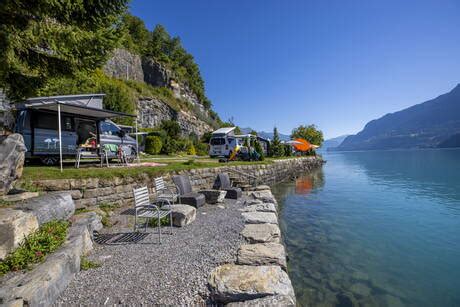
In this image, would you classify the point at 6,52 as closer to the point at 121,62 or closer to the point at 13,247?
the point at 13,247

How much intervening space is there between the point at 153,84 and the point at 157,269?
39.2 metres

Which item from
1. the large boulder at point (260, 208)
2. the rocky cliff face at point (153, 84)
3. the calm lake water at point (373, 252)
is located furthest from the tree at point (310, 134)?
the large boulder at point (260, 208)

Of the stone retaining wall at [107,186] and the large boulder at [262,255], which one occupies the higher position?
the stone retaining wall at [107,186]

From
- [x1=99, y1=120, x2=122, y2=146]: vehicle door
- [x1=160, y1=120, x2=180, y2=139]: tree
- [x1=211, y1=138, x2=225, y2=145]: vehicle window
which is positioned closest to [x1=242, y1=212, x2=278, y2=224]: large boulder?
[x1=99, y1=120, x2=122, y2=146]: vehicle door

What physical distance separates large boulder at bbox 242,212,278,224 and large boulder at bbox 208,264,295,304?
2.44 m

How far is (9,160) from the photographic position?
4.20 m

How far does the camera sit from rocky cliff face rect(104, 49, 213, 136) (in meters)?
30.7

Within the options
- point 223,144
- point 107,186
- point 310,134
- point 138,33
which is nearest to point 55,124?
point 107,186

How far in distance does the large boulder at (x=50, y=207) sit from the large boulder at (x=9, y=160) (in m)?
0.52

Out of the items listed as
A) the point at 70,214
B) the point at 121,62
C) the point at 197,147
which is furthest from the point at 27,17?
the point at 121,62

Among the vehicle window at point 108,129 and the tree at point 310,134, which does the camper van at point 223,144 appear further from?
the tree at point 310,134

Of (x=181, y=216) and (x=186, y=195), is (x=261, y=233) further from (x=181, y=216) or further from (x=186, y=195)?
(x=186, y=195)

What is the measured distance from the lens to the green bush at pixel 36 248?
9.20 ft

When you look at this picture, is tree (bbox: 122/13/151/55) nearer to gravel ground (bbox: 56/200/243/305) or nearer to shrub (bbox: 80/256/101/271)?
gravel ground (bbox: 56/200/243/305)
